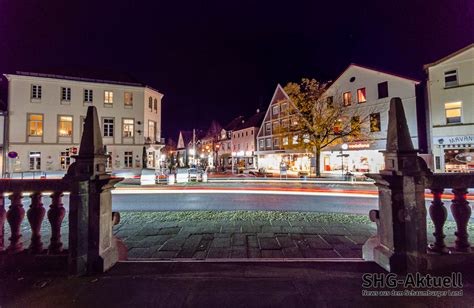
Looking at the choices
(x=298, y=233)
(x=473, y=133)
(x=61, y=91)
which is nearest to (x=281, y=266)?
(x=298, y=233)

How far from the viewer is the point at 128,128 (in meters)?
30.1

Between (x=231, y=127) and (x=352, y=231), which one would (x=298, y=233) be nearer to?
(x=352, y=231)

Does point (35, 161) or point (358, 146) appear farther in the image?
point (35, 161)

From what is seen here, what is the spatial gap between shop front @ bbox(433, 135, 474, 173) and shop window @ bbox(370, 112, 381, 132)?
15.1 feet

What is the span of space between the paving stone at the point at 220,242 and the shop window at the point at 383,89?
82.8 feet

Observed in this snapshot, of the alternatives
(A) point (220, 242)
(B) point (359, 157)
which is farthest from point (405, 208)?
(B) point (359, 157)

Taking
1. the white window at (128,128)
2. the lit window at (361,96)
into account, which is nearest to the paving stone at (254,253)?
the lit window at (361,96)

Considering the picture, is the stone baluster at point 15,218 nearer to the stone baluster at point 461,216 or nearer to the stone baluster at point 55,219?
the stone baluster at point 55,219

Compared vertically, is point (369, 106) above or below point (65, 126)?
above

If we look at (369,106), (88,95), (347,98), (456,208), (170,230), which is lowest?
(170,230)

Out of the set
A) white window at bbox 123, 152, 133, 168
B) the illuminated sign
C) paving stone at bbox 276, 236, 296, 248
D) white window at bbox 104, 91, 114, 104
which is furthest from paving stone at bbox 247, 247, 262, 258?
white window at bbox 104, 91, 114, 104

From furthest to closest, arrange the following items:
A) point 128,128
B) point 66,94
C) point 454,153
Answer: point 128,128
point 66,94
point 454,153

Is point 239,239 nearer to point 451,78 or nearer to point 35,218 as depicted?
point 35,218

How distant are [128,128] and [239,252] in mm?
30333
